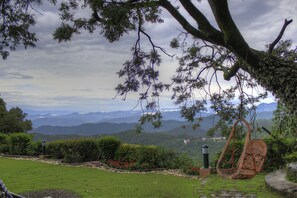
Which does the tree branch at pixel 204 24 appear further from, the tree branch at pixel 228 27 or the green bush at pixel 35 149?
the green bush at pixel 35 149

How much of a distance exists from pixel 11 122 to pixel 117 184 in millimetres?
19282

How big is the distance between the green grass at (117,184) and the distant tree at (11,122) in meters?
14.9

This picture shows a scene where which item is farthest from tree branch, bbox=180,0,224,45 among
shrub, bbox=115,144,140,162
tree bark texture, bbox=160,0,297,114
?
shrub, bbox=115,144,140,162

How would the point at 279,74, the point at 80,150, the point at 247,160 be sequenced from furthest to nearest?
the point at 80,150, the point at 247,160, the point at 279,74

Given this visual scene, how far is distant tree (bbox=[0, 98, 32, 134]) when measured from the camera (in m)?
25.2

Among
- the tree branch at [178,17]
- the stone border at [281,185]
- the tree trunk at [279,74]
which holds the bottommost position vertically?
the stone border at [281,185]

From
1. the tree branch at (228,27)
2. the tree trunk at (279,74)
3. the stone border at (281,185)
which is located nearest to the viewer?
the tree branch at (228,27)

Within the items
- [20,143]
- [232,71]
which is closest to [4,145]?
[20,143]

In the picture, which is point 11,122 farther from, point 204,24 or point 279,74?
point 279,74

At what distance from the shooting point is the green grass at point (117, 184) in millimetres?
7730

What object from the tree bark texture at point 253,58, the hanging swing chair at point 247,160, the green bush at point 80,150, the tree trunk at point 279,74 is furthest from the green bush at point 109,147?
the tree trunk at point 279,74

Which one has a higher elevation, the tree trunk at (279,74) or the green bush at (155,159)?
the tree trunk at (279,74)

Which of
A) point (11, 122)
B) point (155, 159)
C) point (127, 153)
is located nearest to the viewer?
point (155, 159)

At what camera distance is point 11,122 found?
25609mm
